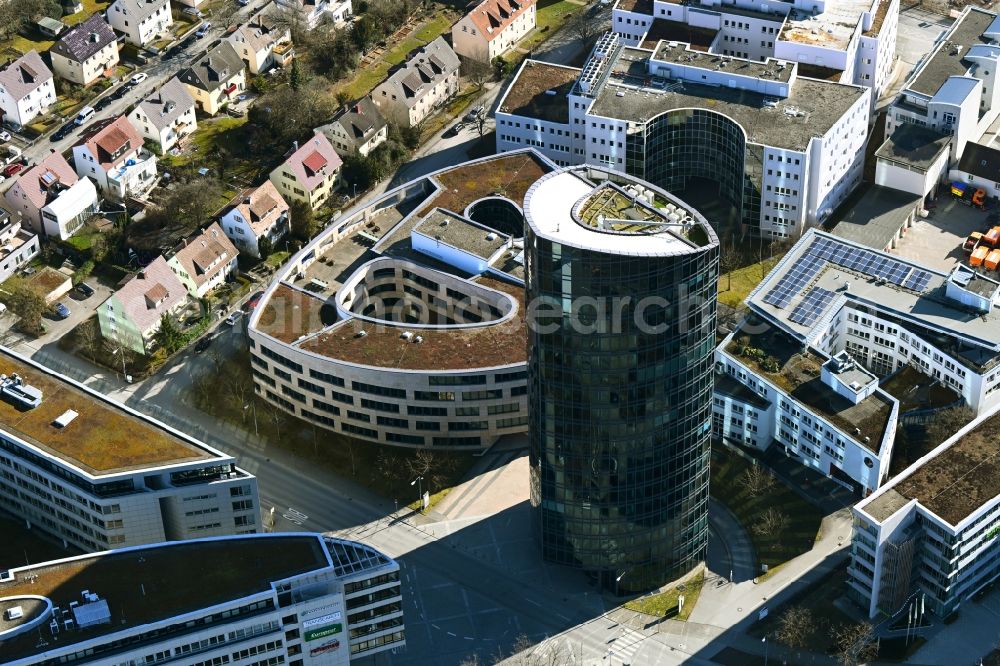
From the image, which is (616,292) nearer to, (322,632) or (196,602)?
(322,632)

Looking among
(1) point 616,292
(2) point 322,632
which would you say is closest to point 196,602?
(2) point 322,632

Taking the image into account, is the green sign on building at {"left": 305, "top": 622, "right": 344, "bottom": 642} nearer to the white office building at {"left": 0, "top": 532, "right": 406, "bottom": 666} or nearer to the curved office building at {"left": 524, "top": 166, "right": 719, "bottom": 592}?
the white office building at {"left": 0, "top": 532, "right": 406, "bottom": 666}

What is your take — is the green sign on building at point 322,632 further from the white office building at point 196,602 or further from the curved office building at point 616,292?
the curved office building at point 616,292

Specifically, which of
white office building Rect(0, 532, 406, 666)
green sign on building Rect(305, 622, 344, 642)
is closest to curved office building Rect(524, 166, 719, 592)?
white office building Rect(0, 532, 406, 666)

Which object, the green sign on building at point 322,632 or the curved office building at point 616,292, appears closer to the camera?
the curved office building at point 616,292

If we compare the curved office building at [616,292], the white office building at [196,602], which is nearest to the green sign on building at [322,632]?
the white office building at [196,602]

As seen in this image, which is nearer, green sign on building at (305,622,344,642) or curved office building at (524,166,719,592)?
curved office building at (524,166,719,592)
